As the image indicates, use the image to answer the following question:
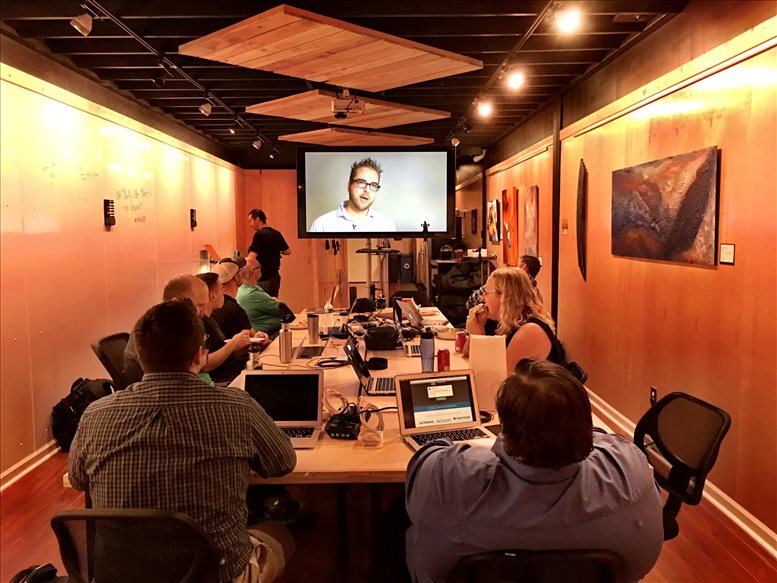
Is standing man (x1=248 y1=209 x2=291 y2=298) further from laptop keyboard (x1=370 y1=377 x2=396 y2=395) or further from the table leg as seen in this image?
the table leg

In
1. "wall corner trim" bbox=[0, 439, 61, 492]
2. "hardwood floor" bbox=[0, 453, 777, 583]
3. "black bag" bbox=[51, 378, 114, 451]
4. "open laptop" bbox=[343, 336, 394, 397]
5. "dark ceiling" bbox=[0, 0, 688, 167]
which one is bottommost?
"hardwood floor" bbox=[0, 453, 777, 583]

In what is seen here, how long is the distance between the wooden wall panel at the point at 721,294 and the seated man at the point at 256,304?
2762 millimetres

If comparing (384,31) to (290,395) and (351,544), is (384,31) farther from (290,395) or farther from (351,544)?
(351,544)

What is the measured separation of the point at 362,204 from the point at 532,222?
222 cm

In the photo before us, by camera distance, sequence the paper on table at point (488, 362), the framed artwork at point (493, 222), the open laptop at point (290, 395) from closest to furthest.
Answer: the open laptop at point (290, 395), the paper on table at point (488, 362), the framed artwork at point (493, 222)

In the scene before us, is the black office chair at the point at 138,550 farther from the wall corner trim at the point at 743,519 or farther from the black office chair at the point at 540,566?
the wall corner trim at the point at 743,519

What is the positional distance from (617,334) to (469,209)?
27.4ft

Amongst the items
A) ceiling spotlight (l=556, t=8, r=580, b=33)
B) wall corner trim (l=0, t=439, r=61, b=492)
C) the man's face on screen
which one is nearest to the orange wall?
wall corner trim (l=0, t=439, r=61, b=492)

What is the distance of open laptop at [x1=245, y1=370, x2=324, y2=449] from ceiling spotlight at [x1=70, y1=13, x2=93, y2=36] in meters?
2.57

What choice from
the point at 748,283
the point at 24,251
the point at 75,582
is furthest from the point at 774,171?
the point at 24,251

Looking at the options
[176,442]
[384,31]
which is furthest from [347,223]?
[176,442]

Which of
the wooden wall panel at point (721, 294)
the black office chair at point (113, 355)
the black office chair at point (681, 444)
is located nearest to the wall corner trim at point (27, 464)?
the black office chair at point (113, 355)

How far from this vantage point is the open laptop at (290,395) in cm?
237

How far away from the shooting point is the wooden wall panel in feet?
9.61
